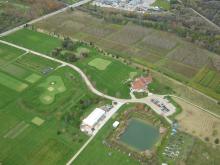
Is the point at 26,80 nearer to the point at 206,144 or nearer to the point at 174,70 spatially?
the point at 174,70

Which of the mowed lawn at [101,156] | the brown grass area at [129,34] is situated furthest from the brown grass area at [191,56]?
the mowed lawn at [101,156]

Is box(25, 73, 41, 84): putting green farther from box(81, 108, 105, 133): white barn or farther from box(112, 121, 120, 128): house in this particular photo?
box(112, 121, 120, 128): house

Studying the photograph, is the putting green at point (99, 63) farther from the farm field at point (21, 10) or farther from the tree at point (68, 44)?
the farm field at point (21, 10)

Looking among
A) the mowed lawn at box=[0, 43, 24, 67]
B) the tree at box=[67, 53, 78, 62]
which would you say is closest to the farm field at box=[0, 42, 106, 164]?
the tree at box=[67, 53, 78, 62]

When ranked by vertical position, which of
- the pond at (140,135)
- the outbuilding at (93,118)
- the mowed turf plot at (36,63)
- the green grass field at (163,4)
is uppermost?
the green grass field at (163,4)

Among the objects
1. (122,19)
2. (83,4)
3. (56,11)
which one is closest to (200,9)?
(122,19)

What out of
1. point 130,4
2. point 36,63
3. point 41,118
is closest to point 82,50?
point 36,63

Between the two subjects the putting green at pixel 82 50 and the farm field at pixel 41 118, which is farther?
the putting green at pixel 82 50
